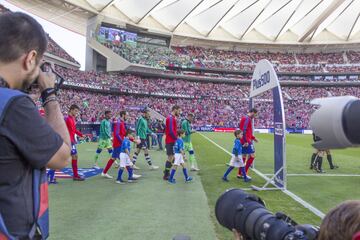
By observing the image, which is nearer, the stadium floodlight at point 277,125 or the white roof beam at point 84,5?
the stadium floodlight at point 277,125

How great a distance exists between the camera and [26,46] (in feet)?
5.92

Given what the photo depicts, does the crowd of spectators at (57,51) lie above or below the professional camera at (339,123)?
above

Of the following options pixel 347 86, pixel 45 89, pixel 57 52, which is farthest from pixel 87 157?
pixel 347 86

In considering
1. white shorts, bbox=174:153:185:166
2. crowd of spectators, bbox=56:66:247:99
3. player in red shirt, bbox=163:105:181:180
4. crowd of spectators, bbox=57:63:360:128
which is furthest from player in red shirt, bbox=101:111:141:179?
crowd of spectators, bbox=56:66:247:99

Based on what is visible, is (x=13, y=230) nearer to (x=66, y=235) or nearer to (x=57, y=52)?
(x=66, y=235)

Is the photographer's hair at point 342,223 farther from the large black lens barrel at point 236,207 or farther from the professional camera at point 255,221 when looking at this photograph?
the large black lens barrel at point 236,207

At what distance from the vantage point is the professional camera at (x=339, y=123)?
158cm

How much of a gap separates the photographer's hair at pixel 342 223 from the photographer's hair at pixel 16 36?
1.49 meters

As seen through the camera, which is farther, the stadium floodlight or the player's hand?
the stadium floodlight

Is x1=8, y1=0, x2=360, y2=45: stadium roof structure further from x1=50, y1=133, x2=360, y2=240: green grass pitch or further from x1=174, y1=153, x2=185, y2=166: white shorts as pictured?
x1=174, y1=153, x2=185, y2=166: white shorts

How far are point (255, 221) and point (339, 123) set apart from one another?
2.19 ft

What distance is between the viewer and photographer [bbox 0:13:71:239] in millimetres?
1714

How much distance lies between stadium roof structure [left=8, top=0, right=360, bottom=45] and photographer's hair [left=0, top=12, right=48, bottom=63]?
44828mm

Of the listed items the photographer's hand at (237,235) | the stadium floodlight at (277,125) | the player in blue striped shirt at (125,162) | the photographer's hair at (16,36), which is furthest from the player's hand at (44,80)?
the player in blue striped shirt at (125,162)
